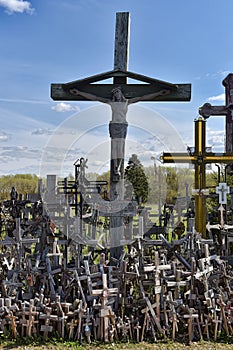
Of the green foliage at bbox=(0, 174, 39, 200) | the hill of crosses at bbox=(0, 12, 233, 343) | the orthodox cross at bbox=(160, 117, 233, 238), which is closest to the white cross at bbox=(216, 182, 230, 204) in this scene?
the hill of crosses at bbox=(0, 12, 233, 343)

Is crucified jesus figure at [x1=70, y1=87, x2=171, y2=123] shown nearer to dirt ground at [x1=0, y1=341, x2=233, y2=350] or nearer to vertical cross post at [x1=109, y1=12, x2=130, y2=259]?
vertical cross post at [x1=109, y1=12, x2=130, y2=259]

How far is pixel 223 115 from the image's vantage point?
976cm

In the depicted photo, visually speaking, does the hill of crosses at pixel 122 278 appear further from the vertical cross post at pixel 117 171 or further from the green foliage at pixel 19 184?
the green foliage at pixel 19 184

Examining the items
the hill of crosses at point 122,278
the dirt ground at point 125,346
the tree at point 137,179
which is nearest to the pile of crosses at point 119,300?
the hill of crosses at point 122,278

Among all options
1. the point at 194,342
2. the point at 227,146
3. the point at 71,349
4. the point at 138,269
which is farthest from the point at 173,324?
the point at 227,146

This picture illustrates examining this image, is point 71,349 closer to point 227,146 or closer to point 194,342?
point 194,342

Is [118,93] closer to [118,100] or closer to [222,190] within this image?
[118,100]

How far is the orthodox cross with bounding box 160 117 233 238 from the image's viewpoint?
752 centimetres

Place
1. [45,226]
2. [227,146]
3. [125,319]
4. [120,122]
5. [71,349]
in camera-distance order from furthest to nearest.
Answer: [227,146] < [45,226] < [120,122] < [125,319] < [71,349]

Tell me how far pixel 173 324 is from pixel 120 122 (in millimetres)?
2976

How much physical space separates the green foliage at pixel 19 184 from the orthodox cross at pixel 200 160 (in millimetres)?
18799

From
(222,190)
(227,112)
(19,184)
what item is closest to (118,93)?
(222,190)

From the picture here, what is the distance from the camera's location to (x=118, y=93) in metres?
6.55

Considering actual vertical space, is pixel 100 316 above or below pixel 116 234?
below
